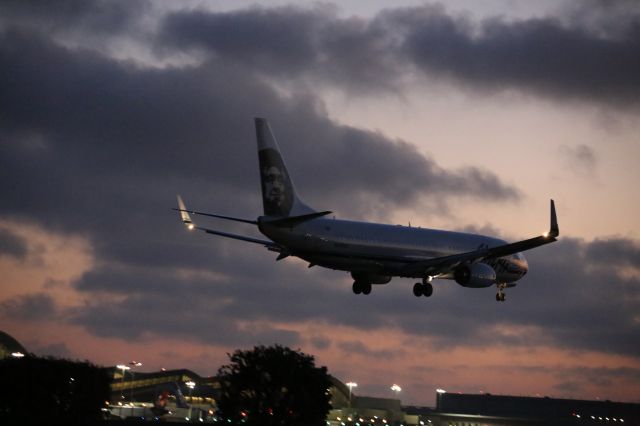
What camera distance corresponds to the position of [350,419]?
99875mm

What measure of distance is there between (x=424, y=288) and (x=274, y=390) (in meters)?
26.6

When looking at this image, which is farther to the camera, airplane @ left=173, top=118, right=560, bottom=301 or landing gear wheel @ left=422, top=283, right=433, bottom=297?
landing gear wheel @ left=422, top=283, right=433, bottom=297

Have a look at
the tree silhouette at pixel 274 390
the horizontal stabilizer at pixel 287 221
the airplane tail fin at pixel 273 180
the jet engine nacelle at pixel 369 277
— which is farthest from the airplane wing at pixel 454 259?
the tree silhouette at pixel 274 390

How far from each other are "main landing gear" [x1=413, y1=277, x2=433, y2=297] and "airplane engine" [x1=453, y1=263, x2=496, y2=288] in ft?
7.90

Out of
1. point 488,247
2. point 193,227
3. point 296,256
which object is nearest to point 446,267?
point 488,247

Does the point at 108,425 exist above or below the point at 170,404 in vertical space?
below

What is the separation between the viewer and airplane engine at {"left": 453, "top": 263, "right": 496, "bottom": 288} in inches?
3095

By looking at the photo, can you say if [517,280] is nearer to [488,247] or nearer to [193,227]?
[488,247]

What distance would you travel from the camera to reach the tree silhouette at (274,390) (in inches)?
2162

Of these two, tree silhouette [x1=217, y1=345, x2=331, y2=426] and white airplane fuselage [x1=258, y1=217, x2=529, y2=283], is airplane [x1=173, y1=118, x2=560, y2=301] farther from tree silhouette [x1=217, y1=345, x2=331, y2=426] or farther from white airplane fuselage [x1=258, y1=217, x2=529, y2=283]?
tree silhouette [x1=217, y1=345, x2=331, y2=426]

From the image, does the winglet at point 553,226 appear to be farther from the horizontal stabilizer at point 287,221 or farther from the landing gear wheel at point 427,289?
the horizontal stabilizer at point 287,221

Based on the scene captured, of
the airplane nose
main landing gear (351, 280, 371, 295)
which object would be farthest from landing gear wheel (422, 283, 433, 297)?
the airplane nose

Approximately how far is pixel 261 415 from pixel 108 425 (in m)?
8.94

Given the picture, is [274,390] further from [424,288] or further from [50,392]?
[424,288]
